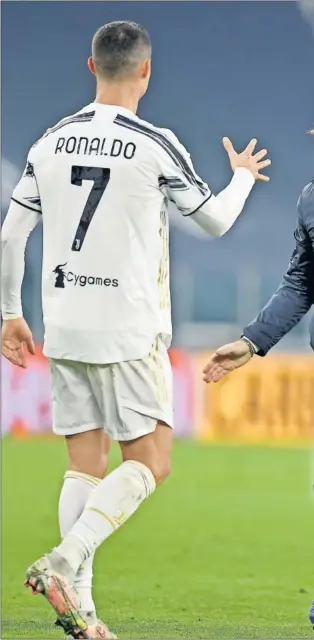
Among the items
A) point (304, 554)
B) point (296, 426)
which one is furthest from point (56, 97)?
point (304, 554)

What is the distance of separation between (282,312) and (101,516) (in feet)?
3.55

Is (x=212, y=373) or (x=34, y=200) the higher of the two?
(x=34, y=200)

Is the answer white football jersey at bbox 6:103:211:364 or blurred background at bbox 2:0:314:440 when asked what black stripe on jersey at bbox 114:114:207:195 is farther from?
blurred background at bbox 2:0:314:440

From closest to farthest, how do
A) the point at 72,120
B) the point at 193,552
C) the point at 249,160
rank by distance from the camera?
the point at 72,120, the point at 249,160, the point at 193,552

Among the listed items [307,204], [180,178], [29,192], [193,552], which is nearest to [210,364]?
[307,204]

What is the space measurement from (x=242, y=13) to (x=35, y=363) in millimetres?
9192

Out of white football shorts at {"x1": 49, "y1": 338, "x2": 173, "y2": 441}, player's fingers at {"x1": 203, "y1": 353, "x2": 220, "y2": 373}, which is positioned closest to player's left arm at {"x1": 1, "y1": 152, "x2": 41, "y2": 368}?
white football shorts at {"x1": 49, "y1": 338, "x2": 173, "y2": 441}

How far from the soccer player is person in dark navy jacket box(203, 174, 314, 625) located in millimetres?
414

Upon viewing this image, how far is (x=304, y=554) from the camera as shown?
6848 millimetres

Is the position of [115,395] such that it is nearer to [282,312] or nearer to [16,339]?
[16,339]

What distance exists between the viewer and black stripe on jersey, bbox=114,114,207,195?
11.9ft

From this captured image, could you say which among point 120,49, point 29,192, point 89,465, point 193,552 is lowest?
point 193,552

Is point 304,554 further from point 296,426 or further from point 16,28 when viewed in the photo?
point 16,28

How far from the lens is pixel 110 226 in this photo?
11.9 feet
